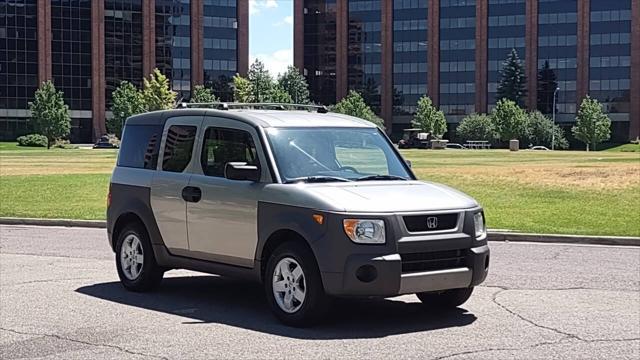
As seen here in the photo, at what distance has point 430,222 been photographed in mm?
7344

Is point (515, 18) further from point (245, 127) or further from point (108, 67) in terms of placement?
point (245, 127)

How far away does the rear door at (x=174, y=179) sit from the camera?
28.8ft

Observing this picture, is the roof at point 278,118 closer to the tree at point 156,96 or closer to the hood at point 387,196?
the hood at point 387,196

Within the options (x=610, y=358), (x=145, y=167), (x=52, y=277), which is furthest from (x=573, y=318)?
(x=52, y=277)

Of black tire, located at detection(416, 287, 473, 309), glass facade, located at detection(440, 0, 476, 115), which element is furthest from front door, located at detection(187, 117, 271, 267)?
glass facade, located at detection(440, 0, 476, 115)

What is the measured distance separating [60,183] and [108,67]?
80316mm

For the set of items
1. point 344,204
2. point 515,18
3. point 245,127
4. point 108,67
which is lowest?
point 344,204

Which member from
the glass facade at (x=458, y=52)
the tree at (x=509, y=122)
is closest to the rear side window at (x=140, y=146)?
the tree at (x=509, y=122)

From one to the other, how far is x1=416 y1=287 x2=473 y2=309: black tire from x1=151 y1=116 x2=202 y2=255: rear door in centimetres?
247

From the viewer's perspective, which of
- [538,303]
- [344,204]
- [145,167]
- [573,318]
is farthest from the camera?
[145,167]

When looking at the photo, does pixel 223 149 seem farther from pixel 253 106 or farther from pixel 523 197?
pixel 523 197

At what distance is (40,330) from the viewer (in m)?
7.42

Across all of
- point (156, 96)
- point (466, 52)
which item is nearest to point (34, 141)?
point (156, 96)

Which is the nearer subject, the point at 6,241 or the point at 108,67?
the point at 6,241
